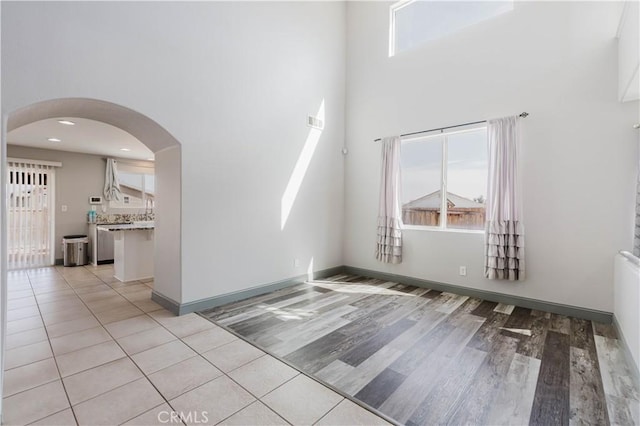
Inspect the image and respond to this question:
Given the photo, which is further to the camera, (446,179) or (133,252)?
(133,252)

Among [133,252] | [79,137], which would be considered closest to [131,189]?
[79,137]

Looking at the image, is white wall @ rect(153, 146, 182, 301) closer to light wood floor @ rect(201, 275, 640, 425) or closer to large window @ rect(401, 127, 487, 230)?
light wood floor @ rect(201, 275, 640, 425)

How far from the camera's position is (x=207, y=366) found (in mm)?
2180

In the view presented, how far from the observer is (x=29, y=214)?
20.4 ft

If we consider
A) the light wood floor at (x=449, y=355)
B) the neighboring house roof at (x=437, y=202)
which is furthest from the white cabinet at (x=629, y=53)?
the light wood floor at (x=449, y=355)

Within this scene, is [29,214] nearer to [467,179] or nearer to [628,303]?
[467,179]

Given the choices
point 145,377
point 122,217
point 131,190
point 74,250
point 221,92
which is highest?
point 221,92

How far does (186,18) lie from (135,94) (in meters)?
A: 1.11

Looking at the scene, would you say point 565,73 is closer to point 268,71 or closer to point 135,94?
point 268,71

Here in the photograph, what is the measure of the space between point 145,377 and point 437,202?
4.04m

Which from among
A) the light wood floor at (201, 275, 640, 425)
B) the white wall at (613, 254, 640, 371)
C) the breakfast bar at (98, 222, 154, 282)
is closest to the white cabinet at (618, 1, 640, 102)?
the white wall at (613, 254, 640, 371)

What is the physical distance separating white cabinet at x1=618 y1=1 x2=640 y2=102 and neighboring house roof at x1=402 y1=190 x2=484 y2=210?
176 cm

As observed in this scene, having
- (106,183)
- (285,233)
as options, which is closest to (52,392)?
(285,233)

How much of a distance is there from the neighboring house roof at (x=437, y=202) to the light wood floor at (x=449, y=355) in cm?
130
